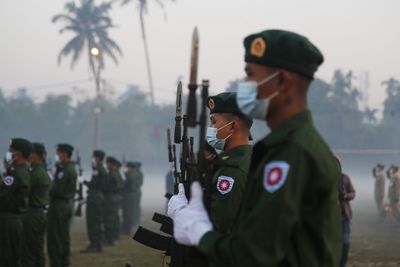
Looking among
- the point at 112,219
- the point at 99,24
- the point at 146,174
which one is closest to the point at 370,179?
the point at 146,174

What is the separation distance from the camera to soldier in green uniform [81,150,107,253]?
1387 centimetres

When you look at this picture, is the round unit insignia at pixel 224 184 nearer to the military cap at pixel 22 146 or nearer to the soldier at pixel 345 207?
the military cap at pixel 22 146

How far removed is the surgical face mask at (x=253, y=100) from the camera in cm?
262

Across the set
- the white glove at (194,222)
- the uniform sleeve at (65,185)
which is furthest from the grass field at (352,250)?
the white glove at (194,222)

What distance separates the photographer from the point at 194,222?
2.58 m

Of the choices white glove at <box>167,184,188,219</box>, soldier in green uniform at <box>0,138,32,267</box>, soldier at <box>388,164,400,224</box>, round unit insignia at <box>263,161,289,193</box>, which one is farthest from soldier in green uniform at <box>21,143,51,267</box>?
soldier at <box>388,164,400,224</box>

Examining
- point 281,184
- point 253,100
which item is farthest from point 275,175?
point 253,100

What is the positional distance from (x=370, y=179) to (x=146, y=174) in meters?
19.5

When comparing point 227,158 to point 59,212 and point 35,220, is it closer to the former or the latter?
point 35,220

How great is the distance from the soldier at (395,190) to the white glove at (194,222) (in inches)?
725

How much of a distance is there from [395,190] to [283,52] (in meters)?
18.8

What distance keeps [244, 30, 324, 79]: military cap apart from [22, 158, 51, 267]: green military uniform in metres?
6.82

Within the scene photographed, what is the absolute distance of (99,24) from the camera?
4853 centimetres

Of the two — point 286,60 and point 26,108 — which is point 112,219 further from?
point 26,108
